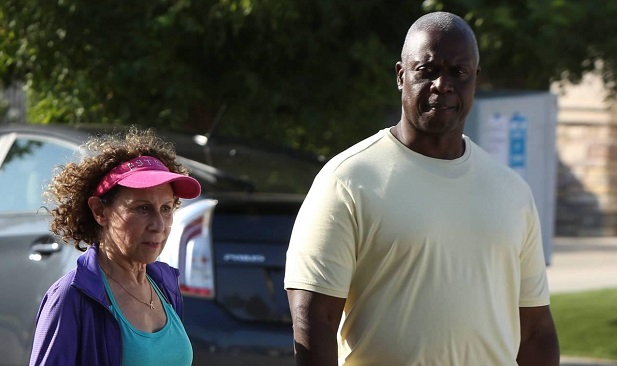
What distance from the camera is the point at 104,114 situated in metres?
8.29

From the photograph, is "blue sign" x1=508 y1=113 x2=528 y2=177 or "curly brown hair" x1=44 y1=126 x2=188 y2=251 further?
"blue sign" x1=508 y1=113 x2=528 y2=177

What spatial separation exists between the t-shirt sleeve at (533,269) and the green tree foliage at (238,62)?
3961 millimetres

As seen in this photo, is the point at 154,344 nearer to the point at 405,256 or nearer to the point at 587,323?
the point at 405,256

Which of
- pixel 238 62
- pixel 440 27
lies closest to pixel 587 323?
pixel 238 62

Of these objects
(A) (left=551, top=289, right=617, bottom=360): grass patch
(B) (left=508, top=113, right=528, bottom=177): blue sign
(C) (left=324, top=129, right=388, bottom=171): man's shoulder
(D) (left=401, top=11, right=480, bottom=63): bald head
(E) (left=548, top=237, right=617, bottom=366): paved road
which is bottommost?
(E) (left=548, top=237, right=617, bottom=366): paved road

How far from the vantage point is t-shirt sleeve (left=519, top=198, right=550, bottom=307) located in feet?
10.1

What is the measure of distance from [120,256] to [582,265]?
1203 cm

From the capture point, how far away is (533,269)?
3123mm

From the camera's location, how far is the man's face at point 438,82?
2.90m

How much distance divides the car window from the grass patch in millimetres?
4096

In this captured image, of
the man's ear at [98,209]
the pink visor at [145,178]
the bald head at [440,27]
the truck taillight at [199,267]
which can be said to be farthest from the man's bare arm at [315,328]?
the truck taillight at [199,267]

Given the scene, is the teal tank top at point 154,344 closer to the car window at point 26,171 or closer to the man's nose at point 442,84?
the man's nose at point 442,84

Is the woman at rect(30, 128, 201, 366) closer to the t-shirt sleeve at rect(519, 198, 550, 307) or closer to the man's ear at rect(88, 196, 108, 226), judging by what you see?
the man's ear at rect(88, 196, 108, 226)

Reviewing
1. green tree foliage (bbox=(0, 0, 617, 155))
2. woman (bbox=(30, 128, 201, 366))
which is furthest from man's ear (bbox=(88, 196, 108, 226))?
green tree foliage (bbox=(0, 0, 617, 155))
